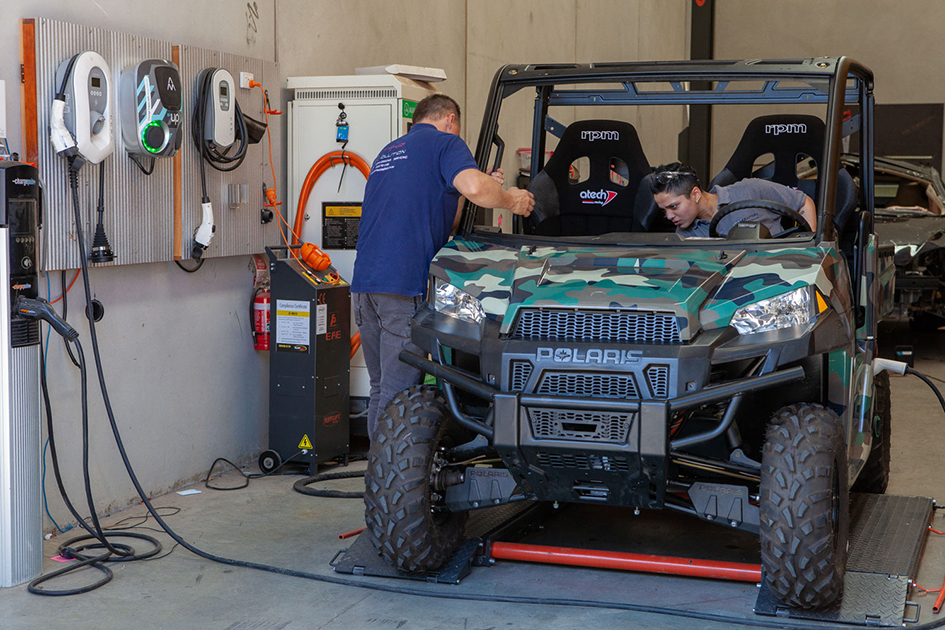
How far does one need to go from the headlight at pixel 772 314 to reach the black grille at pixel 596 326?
25cm

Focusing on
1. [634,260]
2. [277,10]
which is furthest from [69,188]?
[634,260]

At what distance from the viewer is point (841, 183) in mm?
4855

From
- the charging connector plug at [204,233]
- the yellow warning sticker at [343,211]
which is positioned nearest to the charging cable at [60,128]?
the charging connector plug at [204,233]

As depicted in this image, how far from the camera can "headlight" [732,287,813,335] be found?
3527 mm

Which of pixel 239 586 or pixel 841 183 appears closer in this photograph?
pixel 239 586

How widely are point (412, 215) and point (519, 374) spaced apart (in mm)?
1499

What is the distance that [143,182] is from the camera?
4.89 m

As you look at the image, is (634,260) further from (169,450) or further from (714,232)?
(169,450)

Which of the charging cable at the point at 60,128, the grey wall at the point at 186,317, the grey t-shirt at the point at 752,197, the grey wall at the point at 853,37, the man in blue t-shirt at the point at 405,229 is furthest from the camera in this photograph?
the grey wall at the point at 853,37

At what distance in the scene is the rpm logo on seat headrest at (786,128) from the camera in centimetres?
511

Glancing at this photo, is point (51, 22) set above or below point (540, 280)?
above

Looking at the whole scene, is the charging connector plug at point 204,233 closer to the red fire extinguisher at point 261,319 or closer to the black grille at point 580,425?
the red fire extinguisher at point 261,319

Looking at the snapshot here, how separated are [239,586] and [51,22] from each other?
231cm

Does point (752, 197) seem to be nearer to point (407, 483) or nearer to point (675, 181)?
point (675, 181)
